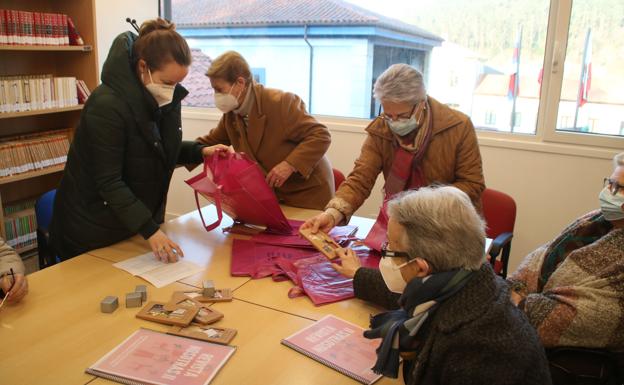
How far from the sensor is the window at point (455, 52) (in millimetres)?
3164

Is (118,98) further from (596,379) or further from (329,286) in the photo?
(596,379)

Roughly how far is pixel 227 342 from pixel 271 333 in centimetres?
13

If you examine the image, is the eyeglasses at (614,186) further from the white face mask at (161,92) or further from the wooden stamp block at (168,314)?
the white face mask at (161,92)

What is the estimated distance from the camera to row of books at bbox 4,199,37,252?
3.61m

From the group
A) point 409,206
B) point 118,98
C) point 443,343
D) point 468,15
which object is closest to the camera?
point 443,343

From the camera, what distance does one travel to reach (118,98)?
6.05ft

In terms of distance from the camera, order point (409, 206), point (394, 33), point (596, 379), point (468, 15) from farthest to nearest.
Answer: point (394, 33) < point (468, 15) < point (596, 379) < point (409, 206)

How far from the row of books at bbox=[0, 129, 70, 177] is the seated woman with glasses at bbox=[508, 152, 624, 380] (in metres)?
3.33

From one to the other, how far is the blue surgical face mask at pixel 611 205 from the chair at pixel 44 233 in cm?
222

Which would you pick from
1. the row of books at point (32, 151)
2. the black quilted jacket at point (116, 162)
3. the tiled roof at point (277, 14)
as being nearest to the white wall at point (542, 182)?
the tiled roof at point (277, 14)

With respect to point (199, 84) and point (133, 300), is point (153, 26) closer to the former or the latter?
point (133, 300)

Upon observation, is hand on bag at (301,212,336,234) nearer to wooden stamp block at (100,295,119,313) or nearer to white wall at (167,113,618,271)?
wooden stamp block at (100,295,119,313)

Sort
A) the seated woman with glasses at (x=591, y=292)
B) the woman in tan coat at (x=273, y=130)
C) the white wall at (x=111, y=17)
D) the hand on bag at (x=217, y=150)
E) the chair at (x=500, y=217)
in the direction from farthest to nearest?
the white wall at (x=111, y=17), the chair at (x=500, y=217), the woman in tan coat at (x=273, y=130), the hand on bag at (x=217, y=150), the seated woman with glasses at (x=591, y=292)

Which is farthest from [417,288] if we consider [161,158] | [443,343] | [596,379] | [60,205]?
[60,205]
